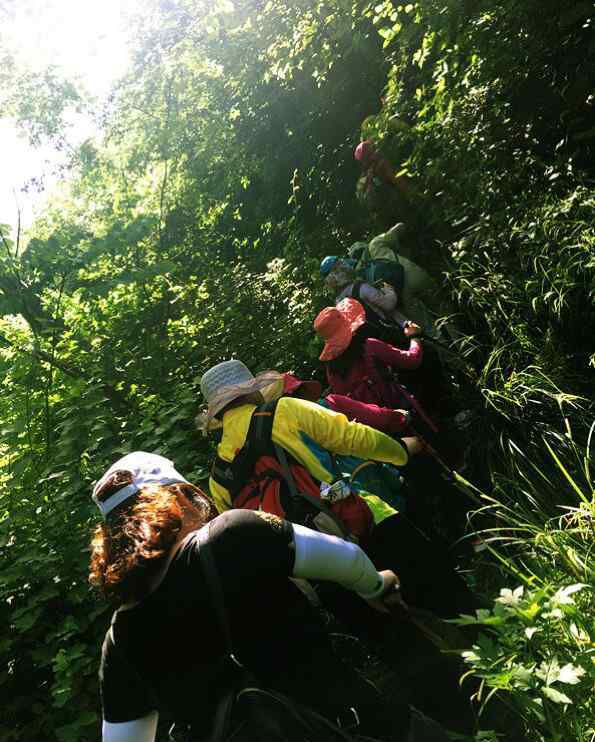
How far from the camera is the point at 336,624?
8.12 feet

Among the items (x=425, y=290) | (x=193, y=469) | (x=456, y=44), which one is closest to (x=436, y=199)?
(x=425, y=290)

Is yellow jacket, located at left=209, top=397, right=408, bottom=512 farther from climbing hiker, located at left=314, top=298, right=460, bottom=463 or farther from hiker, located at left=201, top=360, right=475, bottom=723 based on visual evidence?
climbing hiker, located at left=314, top=298, right=460, bottom=463

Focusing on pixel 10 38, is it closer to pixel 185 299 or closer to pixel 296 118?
pixel 296 118

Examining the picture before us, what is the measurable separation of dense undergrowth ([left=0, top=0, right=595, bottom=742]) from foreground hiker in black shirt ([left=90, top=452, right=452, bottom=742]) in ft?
1.65

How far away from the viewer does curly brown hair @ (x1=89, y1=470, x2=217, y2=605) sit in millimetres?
1574

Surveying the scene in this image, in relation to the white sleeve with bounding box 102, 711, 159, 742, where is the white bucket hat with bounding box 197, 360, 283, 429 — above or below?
above

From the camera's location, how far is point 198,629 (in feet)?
5.16

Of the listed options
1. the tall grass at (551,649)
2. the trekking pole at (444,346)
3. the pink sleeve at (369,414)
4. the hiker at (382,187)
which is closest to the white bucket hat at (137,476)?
the tall grass at (551,649)

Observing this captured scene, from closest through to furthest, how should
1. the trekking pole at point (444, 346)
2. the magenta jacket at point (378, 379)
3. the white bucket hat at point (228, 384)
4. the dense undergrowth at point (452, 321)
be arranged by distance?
the dense undergrowth at point (452, 321)
the white bucket hat at point (228, 384)
the magenta jacket at point (378, 379)
the trekking pole at point (444, 346)

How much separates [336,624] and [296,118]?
26.8 feet

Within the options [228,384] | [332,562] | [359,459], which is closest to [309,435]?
[228,384]

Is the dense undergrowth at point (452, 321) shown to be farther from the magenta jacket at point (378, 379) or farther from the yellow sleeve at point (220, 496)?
the yellow sleeve at point (220, 496)

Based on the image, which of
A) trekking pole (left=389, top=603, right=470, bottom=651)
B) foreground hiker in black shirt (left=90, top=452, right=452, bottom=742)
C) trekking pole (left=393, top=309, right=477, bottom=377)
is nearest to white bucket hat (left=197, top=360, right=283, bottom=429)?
foreground hiker in black shirt (left=90, top=452, right=452, bottom=742)

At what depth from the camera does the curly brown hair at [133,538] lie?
1.57 metres
